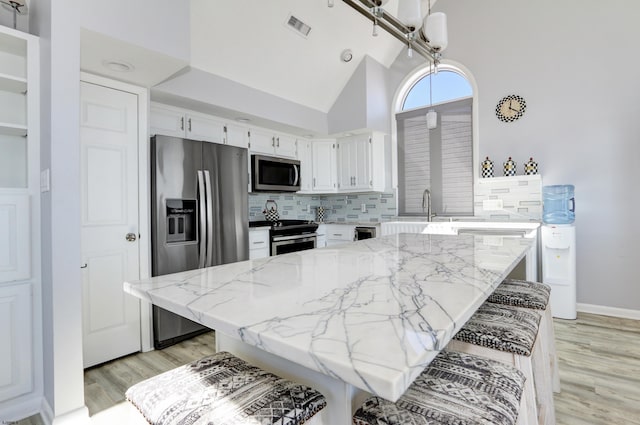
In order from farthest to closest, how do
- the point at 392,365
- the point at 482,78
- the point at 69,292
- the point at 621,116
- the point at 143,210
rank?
the point at 482,78 < the point at 621,116 < the point at 143,210 < the point at 69,292 < the point at 392,365

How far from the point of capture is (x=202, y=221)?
291 cm

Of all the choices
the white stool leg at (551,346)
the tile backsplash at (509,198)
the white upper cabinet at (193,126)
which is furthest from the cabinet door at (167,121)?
the tile backsplash at (509,198)

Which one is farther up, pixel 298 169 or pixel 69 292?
pixel 298 169

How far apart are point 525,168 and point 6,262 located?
441cm

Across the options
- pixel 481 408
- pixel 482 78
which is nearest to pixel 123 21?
pixel 481 408

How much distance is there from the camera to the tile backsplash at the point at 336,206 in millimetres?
4695

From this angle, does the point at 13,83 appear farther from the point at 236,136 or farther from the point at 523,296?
the point at 523,296

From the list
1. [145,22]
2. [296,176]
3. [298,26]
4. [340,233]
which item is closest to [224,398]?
[145,22]

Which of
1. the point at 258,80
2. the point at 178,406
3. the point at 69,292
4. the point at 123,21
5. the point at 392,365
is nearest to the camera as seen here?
the point at 392,365

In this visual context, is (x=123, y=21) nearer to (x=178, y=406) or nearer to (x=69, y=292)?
(x=69, y=292)

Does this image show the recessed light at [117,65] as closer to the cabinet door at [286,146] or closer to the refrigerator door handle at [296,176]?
the cabinet door at [286,146]

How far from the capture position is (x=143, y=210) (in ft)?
8.68

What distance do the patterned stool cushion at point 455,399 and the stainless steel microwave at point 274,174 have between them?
3.18 meters

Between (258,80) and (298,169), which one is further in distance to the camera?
(298,169)
